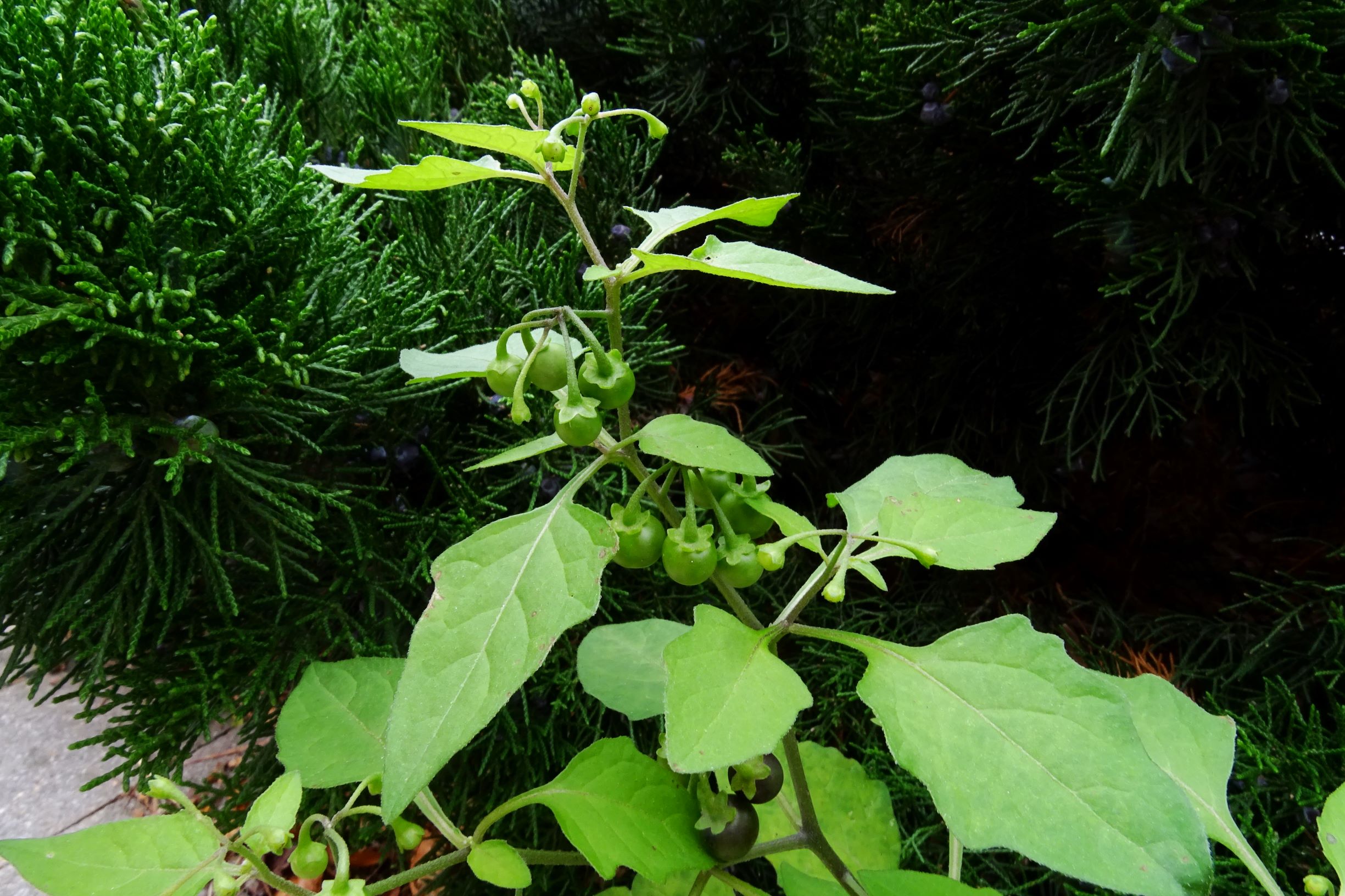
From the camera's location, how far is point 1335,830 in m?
0.46

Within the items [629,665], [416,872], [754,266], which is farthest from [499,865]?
[754,266]

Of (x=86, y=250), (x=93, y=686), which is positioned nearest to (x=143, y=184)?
(x=86, y=250)

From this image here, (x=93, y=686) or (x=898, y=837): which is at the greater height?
(x=93, y=686)

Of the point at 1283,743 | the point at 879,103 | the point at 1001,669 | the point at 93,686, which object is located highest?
the point at 879,103

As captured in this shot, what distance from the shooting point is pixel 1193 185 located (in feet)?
2.45

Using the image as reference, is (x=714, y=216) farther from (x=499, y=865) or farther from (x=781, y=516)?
(x=499, y=865)

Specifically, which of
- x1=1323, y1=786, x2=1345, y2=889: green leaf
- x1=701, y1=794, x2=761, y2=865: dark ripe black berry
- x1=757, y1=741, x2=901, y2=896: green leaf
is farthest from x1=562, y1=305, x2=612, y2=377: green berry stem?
x1=1323, y1=786, x2=1345, y2=889: green leaf

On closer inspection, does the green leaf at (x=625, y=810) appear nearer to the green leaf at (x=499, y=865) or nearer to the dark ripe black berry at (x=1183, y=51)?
the green leaf at (x=499, y=865)

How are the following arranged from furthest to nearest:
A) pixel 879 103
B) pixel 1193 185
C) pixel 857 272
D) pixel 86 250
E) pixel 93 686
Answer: pixel 857 272 < pixel 879 103 < pixel 1193 185 < pixel 93 686 < pixel 86 250

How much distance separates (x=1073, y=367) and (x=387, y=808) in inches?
35.0

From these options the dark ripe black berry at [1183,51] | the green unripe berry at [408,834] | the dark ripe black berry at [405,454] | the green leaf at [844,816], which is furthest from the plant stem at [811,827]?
the dark ripe black berry at [1183,51]

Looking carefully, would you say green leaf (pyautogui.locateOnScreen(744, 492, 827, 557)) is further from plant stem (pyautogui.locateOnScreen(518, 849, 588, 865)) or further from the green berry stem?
plant stem (pyautogui.locateOnScreen(518, 849, 588, 865))

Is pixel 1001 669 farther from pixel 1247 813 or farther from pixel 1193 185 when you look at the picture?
pixel 1193 185

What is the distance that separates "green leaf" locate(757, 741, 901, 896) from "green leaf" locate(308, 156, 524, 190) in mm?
479
